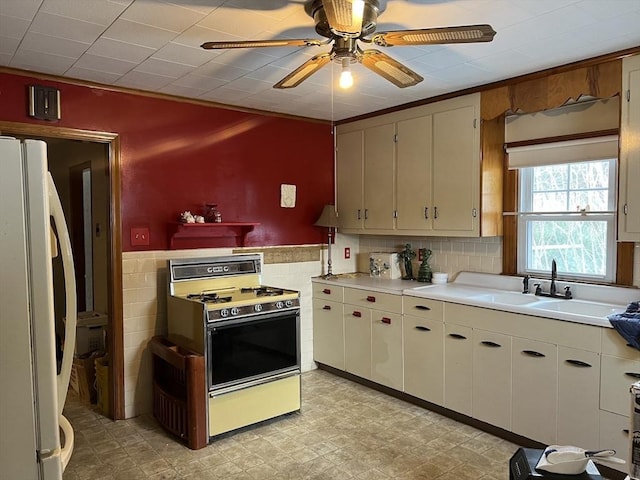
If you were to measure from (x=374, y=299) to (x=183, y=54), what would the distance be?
2266mm

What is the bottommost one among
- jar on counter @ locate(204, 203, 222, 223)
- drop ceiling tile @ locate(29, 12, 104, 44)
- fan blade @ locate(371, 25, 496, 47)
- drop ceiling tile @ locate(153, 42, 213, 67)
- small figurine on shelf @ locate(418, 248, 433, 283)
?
small figurine on shelf @ locate(418, 248, 433, 283)

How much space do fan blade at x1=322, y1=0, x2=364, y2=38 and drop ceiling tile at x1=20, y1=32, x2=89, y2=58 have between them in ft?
4.88

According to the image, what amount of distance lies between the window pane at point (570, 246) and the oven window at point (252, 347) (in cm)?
185

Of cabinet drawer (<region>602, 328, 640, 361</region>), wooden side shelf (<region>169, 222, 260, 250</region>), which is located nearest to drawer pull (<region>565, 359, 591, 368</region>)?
cabinet drawer (<region>602, 328, 640, 361</region>)

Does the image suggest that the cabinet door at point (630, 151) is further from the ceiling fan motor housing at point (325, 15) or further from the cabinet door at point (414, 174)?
the ceiling fan motor housing at point (325, 15)

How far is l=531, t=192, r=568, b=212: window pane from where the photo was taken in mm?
3445

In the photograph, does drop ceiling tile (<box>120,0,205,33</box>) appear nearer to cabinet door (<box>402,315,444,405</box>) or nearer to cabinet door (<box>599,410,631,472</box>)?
cabinet door (<box>402,315,444,405</box>)

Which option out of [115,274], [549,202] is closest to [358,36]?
[549,202]

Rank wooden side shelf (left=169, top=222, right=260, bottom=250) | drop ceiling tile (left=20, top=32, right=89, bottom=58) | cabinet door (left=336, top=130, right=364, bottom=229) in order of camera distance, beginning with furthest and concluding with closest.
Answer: cabinet door (left=336, top=130, right=364, bottom=229) < wooden side shelf (left=169, top=222, right=260, bottom=250) < drop ceiling tile (left=20, top=32, right=89, bottom=58)

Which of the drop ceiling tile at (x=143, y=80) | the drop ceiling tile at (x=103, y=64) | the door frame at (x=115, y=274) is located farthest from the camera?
the door frame at (x=115, y=274)

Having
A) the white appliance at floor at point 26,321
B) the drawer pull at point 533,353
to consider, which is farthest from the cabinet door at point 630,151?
the white appliance at floor at point 26,321

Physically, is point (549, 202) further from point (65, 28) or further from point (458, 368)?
point (65, 28)

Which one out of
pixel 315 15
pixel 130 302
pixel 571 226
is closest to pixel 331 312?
pixel 130 302

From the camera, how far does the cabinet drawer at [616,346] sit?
2502mm
